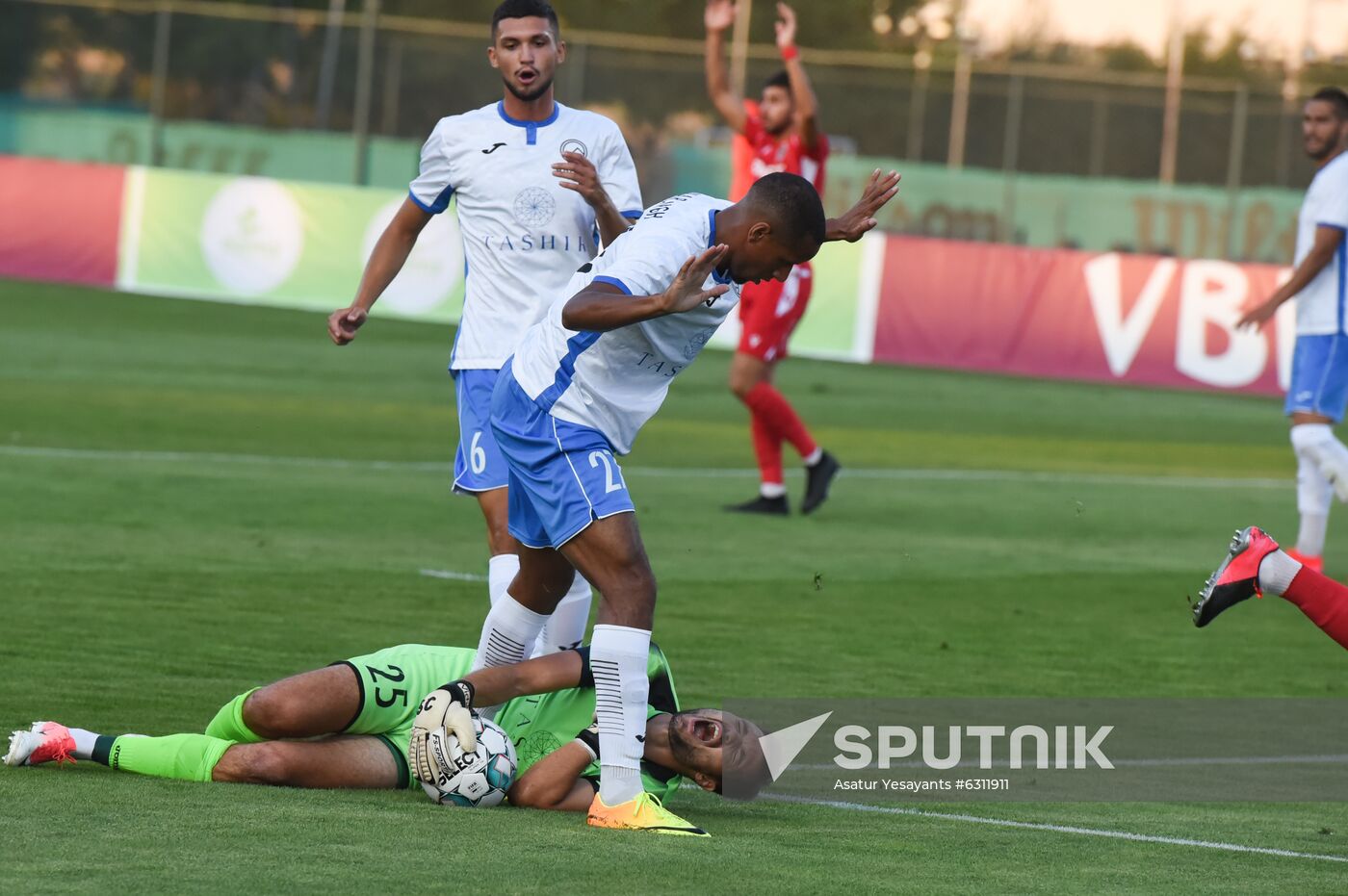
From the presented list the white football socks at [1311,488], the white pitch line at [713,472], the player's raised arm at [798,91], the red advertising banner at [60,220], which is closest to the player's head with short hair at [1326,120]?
the white football socks at [1311,488]

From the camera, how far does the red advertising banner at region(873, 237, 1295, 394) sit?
2488cm

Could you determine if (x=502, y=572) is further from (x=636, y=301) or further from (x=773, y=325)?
(x=773, y=325)

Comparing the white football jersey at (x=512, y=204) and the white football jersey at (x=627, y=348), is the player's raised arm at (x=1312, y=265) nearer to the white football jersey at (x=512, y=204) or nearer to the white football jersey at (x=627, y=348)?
the white football jersey at (x=512, y=204)

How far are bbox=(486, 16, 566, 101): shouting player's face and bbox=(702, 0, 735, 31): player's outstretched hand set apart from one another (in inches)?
122

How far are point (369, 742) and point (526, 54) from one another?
108 inches

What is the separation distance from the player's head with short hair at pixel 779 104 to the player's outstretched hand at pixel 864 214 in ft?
23.0

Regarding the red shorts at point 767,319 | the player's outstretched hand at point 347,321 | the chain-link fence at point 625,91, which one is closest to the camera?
the player's outstretched hand at point 347,321

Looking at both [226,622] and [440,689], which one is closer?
[440,689]

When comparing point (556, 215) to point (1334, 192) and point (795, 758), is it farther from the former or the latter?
point (1334, 192)

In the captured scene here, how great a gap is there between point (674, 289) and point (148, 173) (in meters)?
22.5

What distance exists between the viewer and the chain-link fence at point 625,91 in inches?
1348

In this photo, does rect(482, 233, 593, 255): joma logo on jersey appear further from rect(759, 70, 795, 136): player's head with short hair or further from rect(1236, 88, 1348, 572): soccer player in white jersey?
rect(759, 70, 795, 136): player's head with short hair

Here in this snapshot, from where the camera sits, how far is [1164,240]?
1361 inches

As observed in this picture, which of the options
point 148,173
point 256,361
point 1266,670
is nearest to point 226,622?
point 1266,670
